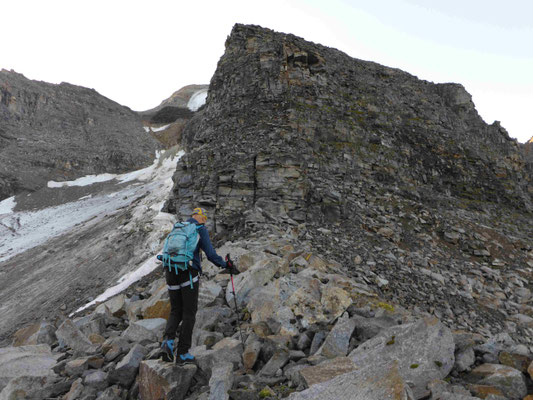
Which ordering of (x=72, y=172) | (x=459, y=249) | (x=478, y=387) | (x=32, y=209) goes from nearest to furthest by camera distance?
(x=478, y=387) < (x=459, y=249) < (x=32, y=209) < (x=72, y=172)

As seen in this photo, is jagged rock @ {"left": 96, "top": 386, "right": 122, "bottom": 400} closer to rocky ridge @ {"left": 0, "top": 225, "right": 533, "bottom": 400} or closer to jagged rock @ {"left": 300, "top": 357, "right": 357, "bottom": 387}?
rocky ridge @ {"left": 0, "top": 225, "right": 533, "bottom": 400}

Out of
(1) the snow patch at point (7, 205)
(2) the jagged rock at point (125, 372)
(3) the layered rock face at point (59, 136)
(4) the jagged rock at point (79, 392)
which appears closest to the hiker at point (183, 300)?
(2) the jagged rock at point (125, 372)

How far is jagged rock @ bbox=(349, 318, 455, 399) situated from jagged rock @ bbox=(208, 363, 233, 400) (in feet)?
5.83

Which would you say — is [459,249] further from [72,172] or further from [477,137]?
[72,172]

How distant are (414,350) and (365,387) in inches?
59.1

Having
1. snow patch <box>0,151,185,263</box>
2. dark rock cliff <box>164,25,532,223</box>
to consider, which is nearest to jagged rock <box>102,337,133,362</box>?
dark rock cliff <box>164,25,532,223</box>

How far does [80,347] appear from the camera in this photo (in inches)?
223

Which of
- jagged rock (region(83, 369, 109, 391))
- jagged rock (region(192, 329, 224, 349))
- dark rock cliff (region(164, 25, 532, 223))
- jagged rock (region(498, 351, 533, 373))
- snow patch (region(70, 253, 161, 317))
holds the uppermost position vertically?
dark rock cliff (region(164, 25, 532, 223))

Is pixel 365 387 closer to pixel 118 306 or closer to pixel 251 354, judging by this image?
pixel 251 354

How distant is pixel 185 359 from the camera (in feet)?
14.5

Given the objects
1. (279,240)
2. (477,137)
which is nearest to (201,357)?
(279,240)

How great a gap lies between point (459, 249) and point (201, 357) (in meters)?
12.3

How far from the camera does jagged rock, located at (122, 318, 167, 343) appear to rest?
5.48 metres

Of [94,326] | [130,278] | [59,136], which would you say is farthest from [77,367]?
[59,136]
